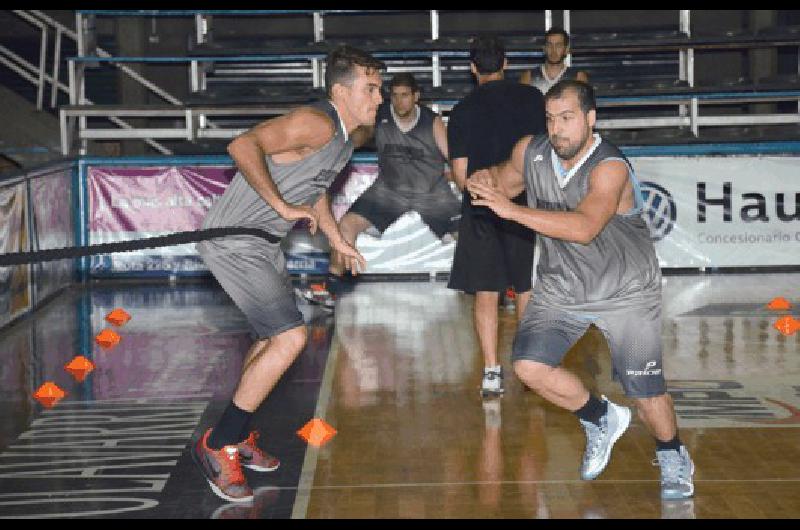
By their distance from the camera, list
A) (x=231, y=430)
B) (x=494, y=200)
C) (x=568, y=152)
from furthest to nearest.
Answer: (x=231, y=430)
(x=568, y=152)
(x=494, y=200)

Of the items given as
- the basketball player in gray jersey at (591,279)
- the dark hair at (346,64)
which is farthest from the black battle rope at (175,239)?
the basketball player in gray jersey at (591,279)

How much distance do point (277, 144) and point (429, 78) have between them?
12736 millimetres

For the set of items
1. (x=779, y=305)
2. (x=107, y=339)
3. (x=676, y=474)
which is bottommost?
(x=676, y=474)

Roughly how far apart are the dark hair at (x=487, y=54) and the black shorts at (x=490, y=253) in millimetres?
864

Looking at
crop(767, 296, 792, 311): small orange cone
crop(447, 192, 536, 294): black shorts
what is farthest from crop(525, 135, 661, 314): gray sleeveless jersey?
crop(767, 296, 792, 311): small orange cone

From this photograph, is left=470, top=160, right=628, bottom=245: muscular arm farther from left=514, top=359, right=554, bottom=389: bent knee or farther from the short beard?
left=514, top=359, right=554, bottom=389: bent knee

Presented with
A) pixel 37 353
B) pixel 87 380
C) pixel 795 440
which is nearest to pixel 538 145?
pixel 795 440

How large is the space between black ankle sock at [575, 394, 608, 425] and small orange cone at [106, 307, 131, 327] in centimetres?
657

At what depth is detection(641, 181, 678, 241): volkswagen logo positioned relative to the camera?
50.3 ft

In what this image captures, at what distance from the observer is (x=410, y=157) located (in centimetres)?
1273

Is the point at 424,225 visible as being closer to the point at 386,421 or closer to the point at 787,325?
the point at 787,325

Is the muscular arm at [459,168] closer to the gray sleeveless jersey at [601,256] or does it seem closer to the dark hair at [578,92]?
the gray sleeveless jersey at [601,256]

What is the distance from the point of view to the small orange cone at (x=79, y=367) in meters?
10.5

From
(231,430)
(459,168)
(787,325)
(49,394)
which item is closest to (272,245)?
(231,430)
